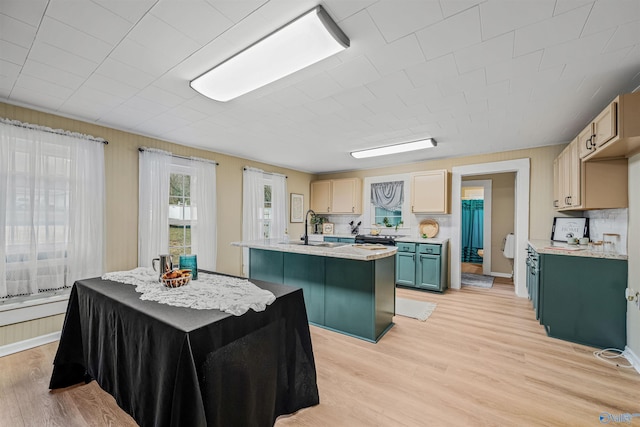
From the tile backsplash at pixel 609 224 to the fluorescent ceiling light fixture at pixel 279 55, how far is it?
319 centimetres

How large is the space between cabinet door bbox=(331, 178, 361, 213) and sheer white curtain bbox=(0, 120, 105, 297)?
14.2ft

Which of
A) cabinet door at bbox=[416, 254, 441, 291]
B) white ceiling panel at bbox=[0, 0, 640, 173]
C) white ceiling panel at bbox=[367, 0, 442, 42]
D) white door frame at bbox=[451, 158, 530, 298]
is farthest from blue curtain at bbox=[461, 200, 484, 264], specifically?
white ceiling panel at bbox=[367, 0, 442, 42]

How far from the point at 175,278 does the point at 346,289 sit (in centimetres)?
171

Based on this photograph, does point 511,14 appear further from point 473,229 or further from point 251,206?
point 473,229

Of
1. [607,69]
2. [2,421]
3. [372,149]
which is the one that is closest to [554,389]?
[607,69]

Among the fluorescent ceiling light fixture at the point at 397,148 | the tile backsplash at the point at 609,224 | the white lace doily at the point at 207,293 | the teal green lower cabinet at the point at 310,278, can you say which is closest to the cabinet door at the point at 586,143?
the tile backsplash at the point at 609,224

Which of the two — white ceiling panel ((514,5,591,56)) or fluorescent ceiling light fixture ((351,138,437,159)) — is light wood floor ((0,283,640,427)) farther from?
fluorescent ceiling light fixture ((351,138,437,159))

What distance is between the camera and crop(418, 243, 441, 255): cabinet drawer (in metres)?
4.36

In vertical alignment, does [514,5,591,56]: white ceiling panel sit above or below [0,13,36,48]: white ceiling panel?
above

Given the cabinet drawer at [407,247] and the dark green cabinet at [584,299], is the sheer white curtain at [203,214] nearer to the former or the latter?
the cabinet drawer at [407,247]

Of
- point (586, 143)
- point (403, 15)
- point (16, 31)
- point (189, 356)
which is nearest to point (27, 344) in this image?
point (16, 31)

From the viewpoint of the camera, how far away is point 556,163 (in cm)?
379

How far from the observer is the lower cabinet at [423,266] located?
4.36 m

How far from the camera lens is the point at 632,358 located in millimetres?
2270
